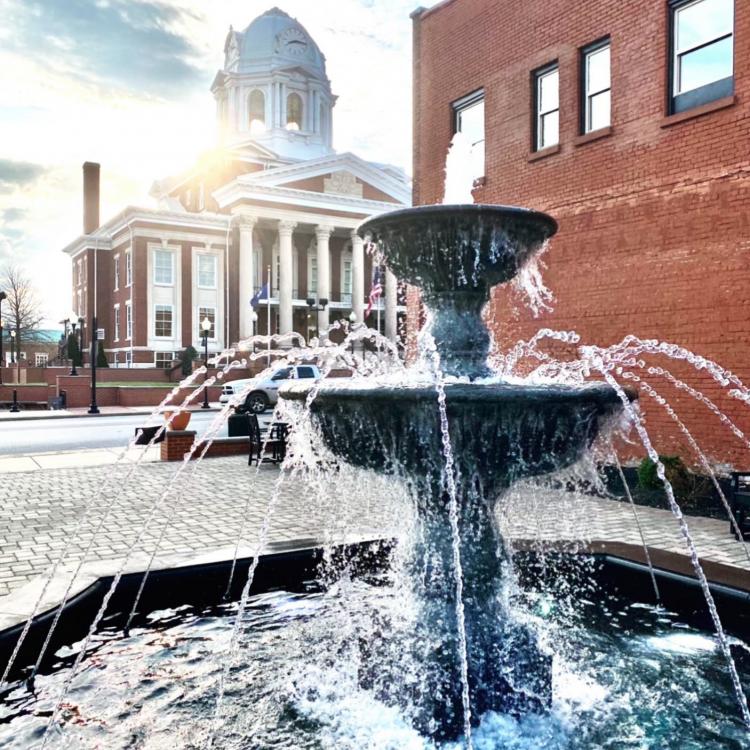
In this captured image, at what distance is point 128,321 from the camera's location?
5009 cm

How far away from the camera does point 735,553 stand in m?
6.94

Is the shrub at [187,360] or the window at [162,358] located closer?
the shrub at [187,360]

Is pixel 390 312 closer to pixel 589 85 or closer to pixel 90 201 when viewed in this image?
pixel 90 201

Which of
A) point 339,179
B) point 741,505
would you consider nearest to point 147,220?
point 339,179

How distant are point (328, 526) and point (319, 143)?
2259 inches

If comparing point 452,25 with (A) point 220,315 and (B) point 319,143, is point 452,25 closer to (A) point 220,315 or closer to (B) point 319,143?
(A) point 220,315

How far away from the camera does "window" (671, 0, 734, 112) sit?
10.3 m

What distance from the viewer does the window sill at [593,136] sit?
465 inches

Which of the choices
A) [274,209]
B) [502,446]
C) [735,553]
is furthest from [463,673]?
[274,209]

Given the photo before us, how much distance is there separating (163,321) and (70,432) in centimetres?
2875

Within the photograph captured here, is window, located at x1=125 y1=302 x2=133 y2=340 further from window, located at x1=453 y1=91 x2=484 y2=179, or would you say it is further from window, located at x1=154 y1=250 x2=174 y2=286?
window, located at x1=453 y1=91 x2=484 y2=179

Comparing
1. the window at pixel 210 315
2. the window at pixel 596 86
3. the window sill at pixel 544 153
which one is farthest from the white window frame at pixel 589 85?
the window at pixel 210 315

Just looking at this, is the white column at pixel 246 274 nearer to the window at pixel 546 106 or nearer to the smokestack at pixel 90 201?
the smokestack at pixel 90 201

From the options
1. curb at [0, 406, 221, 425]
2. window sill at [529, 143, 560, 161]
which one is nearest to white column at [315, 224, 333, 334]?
curb at [0, 406, 221, 425]
